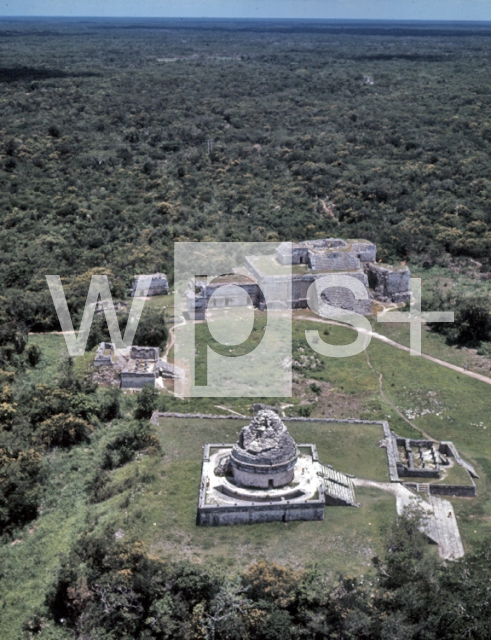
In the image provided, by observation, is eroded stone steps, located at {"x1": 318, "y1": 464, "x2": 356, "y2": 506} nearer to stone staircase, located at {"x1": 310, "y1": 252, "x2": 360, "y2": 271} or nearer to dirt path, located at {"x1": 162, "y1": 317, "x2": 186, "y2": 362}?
dirt path, located at {"x1": 162, "y1": 317, "x2": 186, "y2": 362}

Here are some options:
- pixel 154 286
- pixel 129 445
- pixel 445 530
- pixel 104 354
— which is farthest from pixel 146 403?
pixel 154 286

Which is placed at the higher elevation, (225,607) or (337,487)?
(337,487)

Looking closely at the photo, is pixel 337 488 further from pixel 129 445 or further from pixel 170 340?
pixel 170 340

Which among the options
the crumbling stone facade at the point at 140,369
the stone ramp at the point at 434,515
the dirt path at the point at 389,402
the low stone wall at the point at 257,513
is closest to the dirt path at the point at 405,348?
the dirt path at the point at 389,402

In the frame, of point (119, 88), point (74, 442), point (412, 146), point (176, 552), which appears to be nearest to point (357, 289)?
point (74, 442)

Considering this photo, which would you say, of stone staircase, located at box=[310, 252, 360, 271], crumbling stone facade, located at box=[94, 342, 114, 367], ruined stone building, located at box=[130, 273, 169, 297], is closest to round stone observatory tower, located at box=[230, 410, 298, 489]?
crumbling stone facade, located at box=[94, 342, 114, 367]

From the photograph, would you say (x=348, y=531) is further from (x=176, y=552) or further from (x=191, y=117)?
(x=191, y=117)
